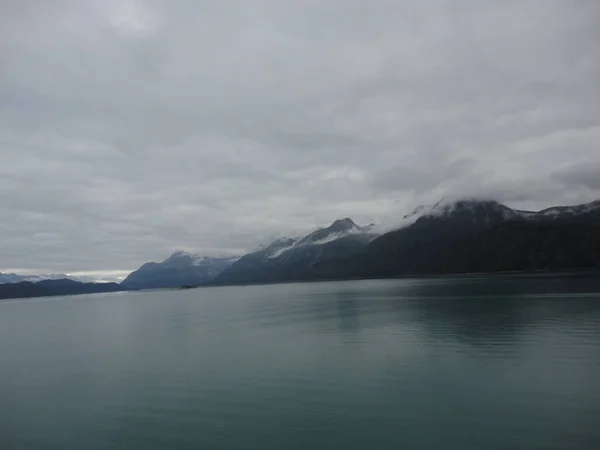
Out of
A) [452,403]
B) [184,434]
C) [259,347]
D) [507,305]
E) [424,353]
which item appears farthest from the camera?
[507,305]

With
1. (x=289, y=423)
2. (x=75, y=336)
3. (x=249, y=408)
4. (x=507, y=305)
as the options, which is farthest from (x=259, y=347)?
(x=507, y=305)

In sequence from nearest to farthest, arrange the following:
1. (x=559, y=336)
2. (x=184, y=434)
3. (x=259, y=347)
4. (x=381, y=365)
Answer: (x=184, y=434), (x=381, y=365), (x=559, y=336), (x=259, y=347)

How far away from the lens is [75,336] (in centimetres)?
7975

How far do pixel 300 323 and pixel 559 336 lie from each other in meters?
40.4

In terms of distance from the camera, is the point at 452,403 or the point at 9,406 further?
the point at 9,406

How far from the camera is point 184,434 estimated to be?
25.6 m

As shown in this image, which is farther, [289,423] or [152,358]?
[152,358]

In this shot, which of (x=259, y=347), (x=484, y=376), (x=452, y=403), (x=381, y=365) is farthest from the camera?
(x=259, y=347)

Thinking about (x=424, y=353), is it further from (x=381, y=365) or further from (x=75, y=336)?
(x=75, y=336)

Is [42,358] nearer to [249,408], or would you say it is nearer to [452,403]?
[249,408]

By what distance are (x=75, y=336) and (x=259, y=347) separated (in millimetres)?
43479

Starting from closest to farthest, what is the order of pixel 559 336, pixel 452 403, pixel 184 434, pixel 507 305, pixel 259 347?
pixel 184 434, pixel 452 403, pixel 559 336, pixel 259 347, pixel 507 305

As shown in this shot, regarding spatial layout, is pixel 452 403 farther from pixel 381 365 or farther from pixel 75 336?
pixel 75 336

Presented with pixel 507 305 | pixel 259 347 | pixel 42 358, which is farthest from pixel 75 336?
pixel 507 305
